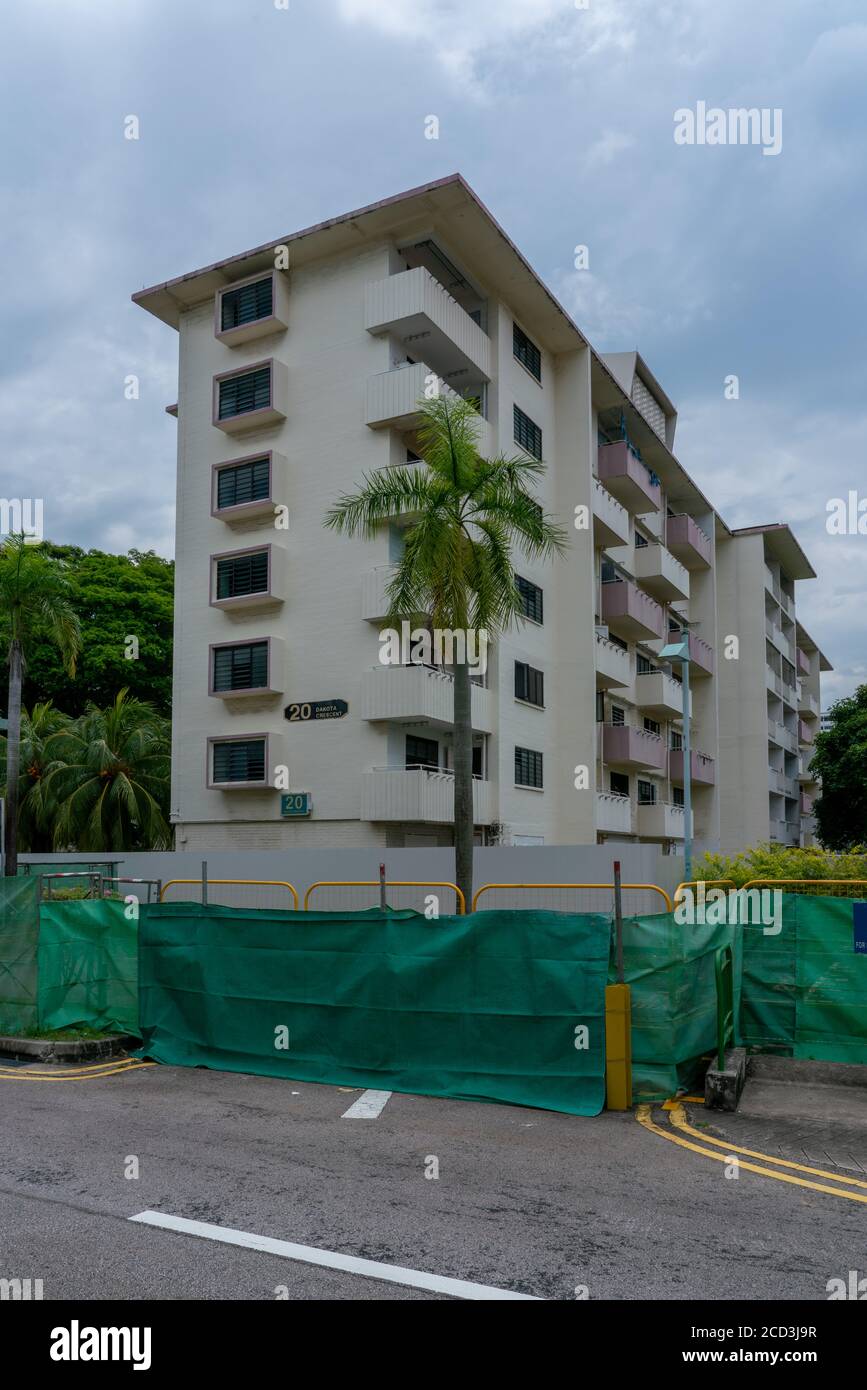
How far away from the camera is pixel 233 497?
2912 cm

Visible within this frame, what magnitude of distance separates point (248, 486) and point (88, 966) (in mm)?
18743

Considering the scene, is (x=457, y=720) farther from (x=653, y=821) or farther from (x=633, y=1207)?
(x=653, y=821)

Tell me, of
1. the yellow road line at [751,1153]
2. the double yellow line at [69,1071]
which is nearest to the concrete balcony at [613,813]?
the double yellow line at [69,1071]

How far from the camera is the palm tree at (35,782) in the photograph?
3269 cm

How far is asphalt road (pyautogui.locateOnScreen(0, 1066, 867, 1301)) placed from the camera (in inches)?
209

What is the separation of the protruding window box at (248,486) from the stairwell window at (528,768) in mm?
9416

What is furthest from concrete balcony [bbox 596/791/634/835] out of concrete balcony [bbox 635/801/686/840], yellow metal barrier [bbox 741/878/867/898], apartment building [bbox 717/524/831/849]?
yellow metal barrier [bbox 741/878/867/898]

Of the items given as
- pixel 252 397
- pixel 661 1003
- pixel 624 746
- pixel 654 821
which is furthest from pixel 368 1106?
pixel 654 821

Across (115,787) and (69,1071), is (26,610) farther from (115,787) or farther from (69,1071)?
(69,1071)

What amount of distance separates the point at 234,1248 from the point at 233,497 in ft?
83.0

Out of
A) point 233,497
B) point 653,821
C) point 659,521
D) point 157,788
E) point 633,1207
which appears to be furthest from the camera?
point 659,521

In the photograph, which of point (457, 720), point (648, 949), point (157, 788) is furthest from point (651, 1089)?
point (157, 788)

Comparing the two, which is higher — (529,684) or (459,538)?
(459,538)

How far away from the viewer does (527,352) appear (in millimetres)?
31406
